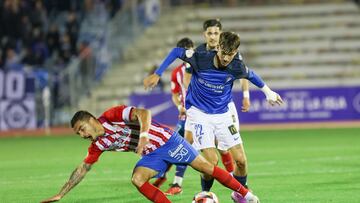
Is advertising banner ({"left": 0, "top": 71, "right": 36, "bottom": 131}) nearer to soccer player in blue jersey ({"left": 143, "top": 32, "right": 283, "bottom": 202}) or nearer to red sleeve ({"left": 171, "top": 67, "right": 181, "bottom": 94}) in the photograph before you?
red sleeve ({"left": 171, "top": 67, "right": 181, "bottom": 94})

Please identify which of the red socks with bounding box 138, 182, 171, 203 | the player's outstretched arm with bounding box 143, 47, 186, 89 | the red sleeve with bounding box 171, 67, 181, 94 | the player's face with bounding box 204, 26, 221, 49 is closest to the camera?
the red socks with bounding box 138, 182, 171, 203

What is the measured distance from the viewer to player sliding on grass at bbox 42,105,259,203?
29.1ft

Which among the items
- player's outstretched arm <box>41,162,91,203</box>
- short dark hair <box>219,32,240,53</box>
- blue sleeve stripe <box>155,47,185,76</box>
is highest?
short dark hair <box>219,32,240,53</box>

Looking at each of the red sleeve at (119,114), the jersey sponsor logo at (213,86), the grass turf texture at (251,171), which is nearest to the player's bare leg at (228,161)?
the grass turf texture at (251,171)

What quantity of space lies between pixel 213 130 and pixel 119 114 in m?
1.87

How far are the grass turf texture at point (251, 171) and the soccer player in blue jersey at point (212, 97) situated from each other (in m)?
0.86

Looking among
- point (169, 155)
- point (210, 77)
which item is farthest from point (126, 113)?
point (210, 77)

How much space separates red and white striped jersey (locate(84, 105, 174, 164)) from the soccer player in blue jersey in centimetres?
103

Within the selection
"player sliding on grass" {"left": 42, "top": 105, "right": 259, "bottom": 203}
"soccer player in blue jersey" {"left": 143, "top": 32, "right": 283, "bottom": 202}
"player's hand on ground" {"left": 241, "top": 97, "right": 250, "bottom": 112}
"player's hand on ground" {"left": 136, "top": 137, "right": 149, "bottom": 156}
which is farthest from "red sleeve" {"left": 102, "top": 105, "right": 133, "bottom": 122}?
"player's hand on ground" {"left": 241, "top": 97, "right": 250, "bottom": 112}

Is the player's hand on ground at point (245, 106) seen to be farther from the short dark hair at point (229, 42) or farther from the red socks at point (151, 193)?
the red socks at point (151, 193)

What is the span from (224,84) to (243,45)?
21603 millimetres

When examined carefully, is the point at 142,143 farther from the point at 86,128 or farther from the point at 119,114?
the point at 86,128

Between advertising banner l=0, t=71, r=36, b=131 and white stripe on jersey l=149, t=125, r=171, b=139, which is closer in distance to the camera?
white stripe on jersey l=149, t=125, r=171, b=139

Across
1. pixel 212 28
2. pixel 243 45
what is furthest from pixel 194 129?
pixel 243 45
